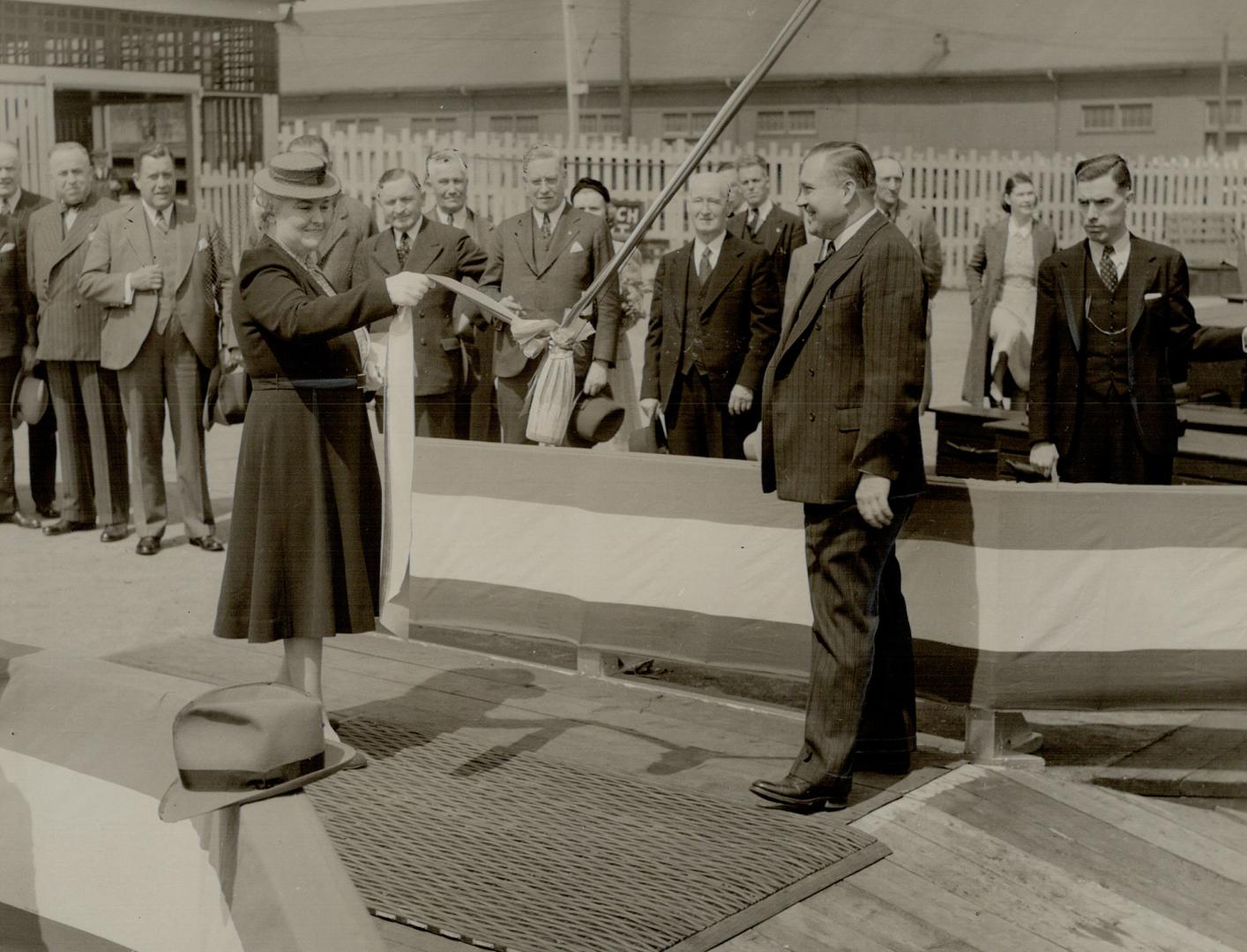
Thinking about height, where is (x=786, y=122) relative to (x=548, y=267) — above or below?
above

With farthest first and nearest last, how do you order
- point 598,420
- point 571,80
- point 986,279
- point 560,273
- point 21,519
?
point 571,80
point 986,279
point 21,519
point 560,273
point 598,420

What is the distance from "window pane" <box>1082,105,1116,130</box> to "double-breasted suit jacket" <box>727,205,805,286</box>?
27866 millimetres

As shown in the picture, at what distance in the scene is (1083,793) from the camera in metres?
5.04

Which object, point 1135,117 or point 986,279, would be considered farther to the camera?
point 1135,117

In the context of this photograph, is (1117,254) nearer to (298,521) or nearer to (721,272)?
(721,272)

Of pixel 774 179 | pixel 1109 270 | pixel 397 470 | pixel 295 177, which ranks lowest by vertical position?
pixel 397 470

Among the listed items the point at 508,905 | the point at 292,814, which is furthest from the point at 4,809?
the point at 508,905

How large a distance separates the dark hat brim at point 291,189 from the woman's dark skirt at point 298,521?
582 mm

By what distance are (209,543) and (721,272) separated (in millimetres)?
3426

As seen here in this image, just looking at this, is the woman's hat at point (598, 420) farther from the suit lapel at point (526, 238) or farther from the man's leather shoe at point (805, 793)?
the man's leather shoe at point (805, 793)

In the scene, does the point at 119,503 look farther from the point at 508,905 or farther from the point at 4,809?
the point at 4,809

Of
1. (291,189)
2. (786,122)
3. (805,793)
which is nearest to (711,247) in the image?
(291,189)

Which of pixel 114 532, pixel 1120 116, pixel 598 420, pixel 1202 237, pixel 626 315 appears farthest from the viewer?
pixel 1120 116

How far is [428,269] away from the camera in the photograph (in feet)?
24.7
